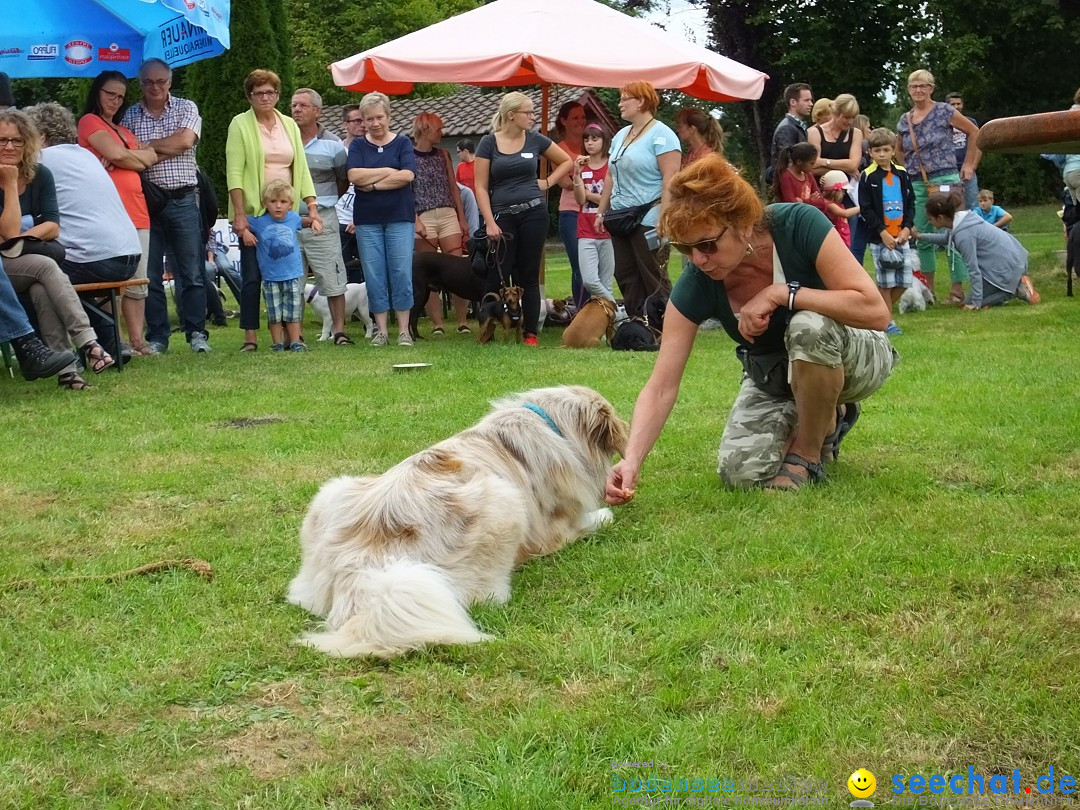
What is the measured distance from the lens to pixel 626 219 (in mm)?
9703

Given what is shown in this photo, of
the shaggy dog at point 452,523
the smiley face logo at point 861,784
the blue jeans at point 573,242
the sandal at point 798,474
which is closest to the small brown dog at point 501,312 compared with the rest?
the blue jeans at point 573,242

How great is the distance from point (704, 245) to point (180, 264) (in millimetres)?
7032

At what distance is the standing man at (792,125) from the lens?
11.1 meters

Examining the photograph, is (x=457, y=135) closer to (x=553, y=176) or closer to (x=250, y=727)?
(x=553, y=176)

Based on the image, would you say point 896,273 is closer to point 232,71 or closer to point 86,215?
point 86,215

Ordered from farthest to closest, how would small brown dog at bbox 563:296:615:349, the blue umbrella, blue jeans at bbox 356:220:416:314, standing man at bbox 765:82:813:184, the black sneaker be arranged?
standing man at bbox 765:82:813:184
small brown dog at bbox 563:296:615:349
blue jeans at bbox 356:220:416:314
the blue umbrella
the black sneaker

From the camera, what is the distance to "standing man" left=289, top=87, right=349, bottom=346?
10.6m

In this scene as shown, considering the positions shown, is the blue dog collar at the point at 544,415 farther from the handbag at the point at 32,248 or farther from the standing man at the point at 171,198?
the standing man at the point at 171,198

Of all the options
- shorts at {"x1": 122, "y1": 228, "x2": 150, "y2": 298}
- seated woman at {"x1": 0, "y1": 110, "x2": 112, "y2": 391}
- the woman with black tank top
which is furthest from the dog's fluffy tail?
the woman with black tank top

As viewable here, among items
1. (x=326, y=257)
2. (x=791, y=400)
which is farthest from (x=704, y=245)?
(x=326, y=257)

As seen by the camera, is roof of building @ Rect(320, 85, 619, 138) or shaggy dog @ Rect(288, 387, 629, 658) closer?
shaggy dog @ Rect(288, 387, 629, 658)

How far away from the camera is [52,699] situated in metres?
2.89

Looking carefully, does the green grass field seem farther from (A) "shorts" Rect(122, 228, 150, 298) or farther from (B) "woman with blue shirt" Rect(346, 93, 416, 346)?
(B) "woman with blue shirt" Rect(346, 93, 416, 346)

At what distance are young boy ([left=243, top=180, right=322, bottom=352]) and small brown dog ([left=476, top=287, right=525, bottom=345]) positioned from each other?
170cm
